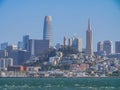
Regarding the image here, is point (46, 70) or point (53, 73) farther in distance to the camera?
point (46, 70)

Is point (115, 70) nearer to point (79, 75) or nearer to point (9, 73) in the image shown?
point (79, 75)

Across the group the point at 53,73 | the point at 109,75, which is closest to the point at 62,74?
the point at 53,73

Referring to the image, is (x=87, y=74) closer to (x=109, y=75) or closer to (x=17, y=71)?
(x=109, y=75)

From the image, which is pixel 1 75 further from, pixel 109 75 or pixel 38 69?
pixel 109 75

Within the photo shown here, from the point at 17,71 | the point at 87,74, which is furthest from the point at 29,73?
the point at 87,74

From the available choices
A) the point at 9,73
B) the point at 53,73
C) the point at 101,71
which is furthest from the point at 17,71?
the point at 101,71

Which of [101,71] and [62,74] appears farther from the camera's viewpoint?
[101,71]

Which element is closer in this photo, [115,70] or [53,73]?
[53,73]
